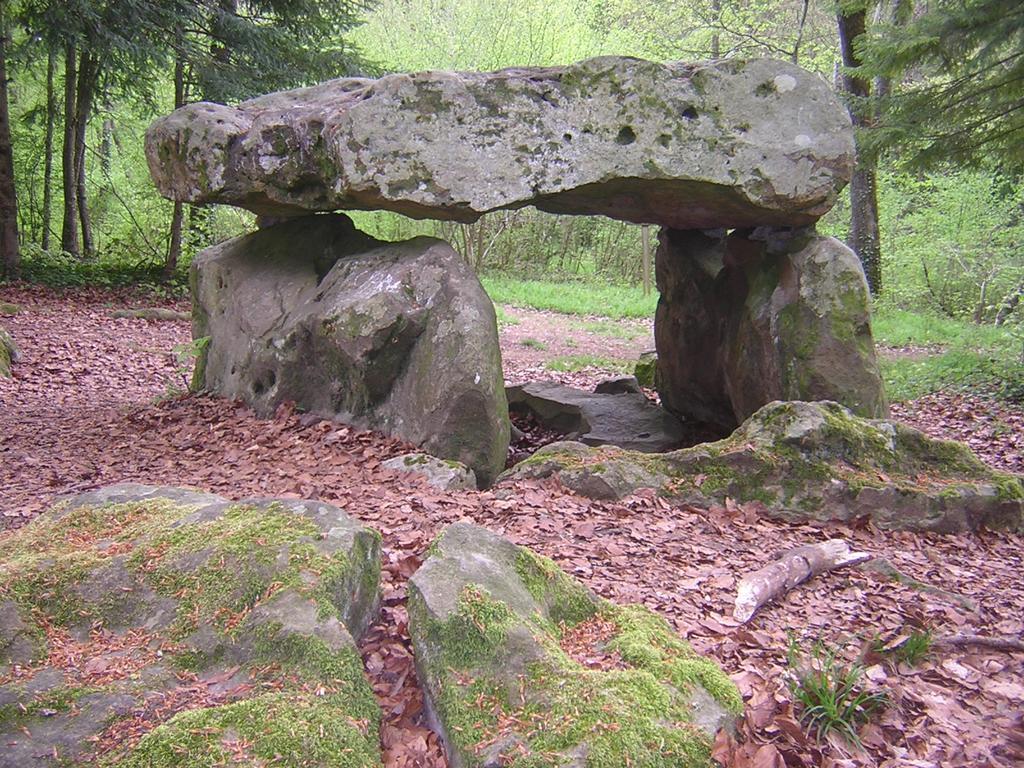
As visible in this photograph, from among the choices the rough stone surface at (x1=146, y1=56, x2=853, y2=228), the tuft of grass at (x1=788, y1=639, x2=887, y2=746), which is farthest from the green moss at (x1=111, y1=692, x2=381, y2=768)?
the rough stone surface at (x1=146, y1=56, x2=853, y2=228)

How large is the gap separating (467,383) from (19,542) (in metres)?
3.21

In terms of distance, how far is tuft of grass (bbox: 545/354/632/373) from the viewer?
1222cm

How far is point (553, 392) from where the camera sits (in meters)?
9.22

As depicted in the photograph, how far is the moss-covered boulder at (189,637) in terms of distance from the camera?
2158mm

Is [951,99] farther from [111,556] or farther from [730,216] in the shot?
[111,556]

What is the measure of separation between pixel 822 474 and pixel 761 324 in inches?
83.6

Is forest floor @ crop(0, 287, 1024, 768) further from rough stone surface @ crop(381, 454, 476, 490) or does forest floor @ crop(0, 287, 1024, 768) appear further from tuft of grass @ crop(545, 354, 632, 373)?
tuft of grass @ crop(545, 354, 632, 373)

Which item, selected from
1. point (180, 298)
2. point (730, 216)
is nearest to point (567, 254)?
point (180, 298)

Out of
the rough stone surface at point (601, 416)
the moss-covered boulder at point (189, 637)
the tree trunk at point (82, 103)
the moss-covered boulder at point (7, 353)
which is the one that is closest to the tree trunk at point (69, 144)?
the tree trunk at point (82, 103)

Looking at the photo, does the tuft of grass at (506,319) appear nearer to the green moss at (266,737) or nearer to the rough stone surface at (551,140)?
the rough stone surface at (551,140)

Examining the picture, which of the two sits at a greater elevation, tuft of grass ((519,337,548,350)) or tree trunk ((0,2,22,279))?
tree trunk ((0,2,22,279))

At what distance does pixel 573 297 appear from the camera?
20.2 m

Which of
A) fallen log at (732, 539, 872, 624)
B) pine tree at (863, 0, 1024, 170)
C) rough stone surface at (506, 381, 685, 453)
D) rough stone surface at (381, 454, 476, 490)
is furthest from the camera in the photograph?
rough stone surface at (506, 381, 685, 453)

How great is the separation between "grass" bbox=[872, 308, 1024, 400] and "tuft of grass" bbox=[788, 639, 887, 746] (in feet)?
25.3
